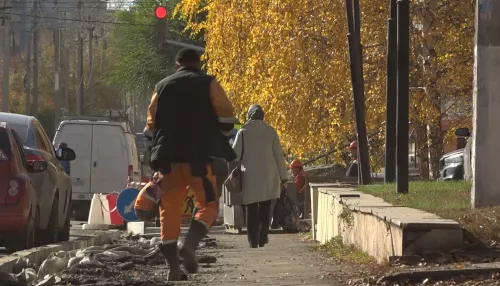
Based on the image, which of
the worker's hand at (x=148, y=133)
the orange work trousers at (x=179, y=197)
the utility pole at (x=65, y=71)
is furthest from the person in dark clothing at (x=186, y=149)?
the utility pole at (x=65, y=71)

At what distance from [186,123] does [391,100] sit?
37.1 feet

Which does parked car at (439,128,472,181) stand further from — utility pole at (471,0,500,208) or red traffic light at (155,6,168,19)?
utility pole at (471,0,500,208)

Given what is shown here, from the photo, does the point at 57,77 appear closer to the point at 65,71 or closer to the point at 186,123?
the point at 65,71

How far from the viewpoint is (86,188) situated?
30.7 m

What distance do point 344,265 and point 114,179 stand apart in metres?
18.2

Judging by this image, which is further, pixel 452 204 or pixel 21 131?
pixel 21 131

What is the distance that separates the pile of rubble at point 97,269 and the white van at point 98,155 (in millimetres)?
15162

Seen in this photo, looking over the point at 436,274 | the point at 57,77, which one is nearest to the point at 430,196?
the point at 436,274

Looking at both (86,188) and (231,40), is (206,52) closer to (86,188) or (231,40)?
(231,40)

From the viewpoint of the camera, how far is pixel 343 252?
14.7 meters

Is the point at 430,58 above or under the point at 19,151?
above

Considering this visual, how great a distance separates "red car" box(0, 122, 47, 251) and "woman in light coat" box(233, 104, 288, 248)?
7.65 ft

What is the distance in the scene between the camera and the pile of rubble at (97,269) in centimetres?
1128

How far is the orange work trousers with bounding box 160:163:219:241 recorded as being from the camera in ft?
35.4
